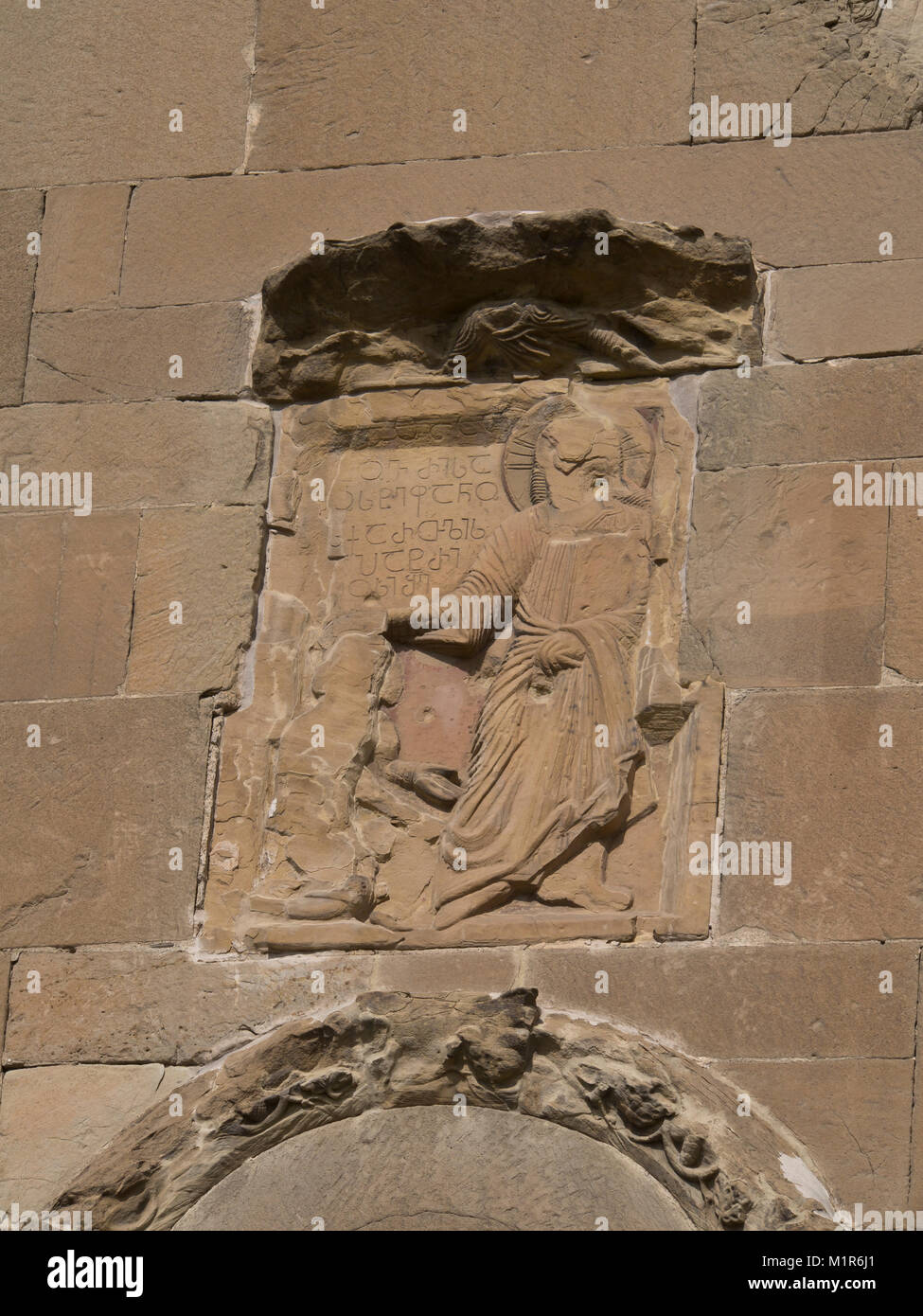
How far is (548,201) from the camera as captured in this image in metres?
7.33

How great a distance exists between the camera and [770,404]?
6.82 m

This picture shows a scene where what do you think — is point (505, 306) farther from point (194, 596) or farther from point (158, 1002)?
point (158, 1002)

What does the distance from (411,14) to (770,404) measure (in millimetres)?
2120

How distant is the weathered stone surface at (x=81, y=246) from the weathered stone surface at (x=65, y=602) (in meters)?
0.85

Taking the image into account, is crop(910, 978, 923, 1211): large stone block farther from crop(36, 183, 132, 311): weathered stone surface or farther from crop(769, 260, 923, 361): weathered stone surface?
crop(36, 183, 132, 311): weathered stone surface

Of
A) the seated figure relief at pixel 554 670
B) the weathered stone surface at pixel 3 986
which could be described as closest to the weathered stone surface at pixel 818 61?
the seated figure relief at pixel 554 670

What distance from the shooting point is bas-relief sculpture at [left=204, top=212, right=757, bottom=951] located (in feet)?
20.9

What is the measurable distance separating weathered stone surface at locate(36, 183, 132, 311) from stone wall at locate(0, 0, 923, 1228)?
0.05ft

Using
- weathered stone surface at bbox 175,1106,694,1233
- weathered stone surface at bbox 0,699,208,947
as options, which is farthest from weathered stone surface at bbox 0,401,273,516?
weathered stone surface at bbox 175,1106,694,1233

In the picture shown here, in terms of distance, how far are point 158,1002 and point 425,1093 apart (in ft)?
2.89
